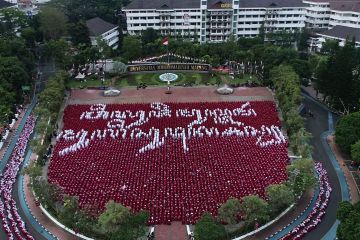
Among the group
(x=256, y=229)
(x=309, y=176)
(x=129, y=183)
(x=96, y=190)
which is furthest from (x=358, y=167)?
(x=96, y=190)

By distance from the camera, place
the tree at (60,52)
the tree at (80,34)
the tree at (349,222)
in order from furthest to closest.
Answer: the tree at (80,34), the tree at (60,52), the tree at (349,222)

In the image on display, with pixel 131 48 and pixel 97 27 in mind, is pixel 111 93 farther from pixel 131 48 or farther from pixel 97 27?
pixel 97 27

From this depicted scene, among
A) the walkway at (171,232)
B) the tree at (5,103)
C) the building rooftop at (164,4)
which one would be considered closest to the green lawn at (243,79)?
the building rooftop at (164,4)

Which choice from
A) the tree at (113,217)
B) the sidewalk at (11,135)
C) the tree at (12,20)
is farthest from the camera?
the tree at (12,20)

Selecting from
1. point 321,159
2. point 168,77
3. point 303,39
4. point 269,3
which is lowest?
point 321,159

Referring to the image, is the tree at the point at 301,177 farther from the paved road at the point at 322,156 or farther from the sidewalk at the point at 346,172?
the sidewalk at the point at 346,172

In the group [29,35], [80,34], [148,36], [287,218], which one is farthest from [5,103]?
[287,218]
